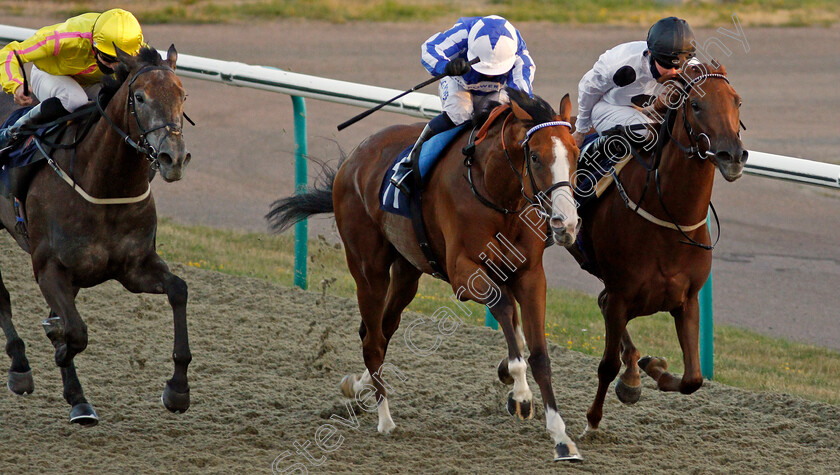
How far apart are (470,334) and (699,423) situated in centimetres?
180

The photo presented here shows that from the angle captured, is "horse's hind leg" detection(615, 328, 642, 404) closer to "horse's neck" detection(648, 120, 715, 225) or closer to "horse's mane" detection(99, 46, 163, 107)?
"horse's neck" detection(648, 120, 715, 225)

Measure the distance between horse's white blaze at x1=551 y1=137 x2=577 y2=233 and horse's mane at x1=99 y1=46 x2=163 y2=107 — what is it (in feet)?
6.11

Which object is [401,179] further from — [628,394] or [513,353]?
[628,394]

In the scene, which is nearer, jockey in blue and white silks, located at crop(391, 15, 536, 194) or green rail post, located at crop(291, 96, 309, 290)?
jockey in blue and white silks, located at crop(391, 15, 536, 194)

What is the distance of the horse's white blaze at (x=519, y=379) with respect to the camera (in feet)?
15.0

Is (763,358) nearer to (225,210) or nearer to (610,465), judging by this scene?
(610,465)

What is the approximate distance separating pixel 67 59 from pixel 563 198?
102 inches

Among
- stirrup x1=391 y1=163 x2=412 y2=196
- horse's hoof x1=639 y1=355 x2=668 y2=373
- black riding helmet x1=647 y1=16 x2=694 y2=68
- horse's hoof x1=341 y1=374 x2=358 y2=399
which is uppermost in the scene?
black riding helmet x1=647 y1=16 x2=694 y2=68

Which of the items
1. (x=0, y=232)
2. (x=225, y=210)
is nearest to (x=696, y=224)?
(x=0, y=232)

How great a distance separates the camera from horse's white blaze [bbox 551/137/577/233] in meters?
4.08

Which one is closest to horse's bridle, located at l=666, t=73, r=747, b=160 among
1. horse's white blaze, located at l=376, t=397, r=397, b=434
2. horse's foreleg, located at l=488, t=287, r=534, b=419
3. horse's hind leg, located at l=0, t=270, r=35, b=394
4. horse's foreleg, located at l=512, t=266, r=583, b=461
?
horse's foreleg, located at l=512, t=266, r=583, b=461

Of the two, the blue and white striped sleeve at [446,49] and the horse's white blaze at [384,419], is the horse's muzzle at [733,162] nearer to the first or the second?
the blue and white striped sleeve at [446,49]

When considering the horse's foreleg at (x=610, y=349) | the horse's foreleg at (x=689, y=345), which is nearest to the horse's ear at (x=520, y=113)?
the horse's foreleg at (x=610, y=349)

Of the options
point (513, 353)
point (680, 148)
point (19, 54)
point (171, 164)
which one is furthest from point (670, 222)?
point (19, 54)
